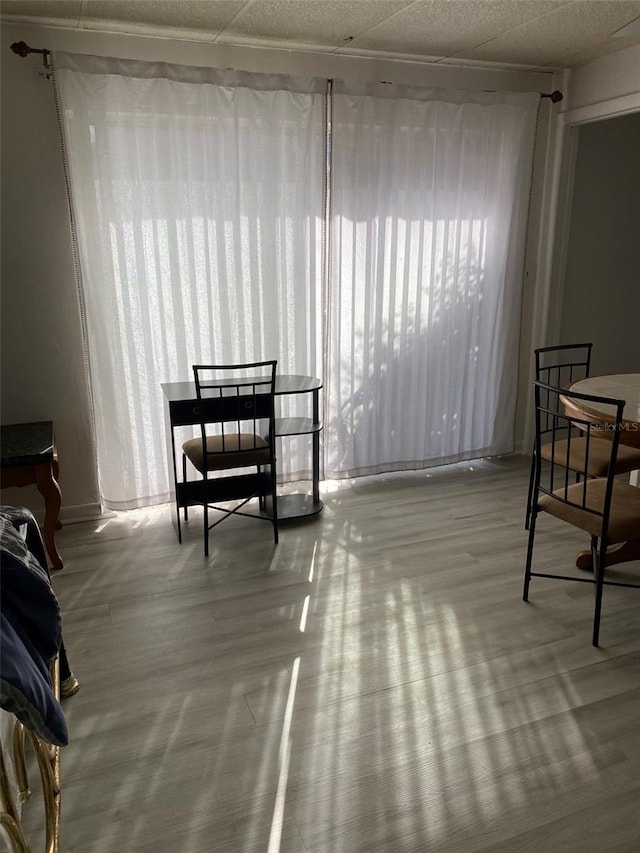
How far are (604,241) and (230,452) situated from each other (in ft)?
10.5

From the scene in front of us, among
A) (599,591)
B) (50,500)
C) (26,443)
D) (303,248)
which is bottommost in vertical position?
(599,591)

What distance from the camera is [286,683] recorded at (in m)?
2.33

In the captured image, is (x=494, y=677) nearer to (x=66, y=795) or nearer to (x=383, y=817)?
(x=383, y=817)

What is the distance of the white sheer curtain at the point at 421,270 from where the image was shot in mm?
3805

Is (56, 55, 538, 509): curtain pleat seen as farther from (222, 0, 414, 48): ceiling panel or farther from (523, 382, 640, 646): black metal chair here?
(523, 382, 640, 646): black metal chair

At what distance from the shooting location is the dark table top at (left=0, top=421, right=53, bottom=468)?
9.55 feet

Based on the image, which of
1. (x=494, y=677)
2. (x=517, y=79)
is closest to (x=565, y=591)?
(x=494, y=677)

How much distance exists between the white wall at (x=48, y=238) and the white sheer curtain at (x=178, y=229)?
10 centimetres

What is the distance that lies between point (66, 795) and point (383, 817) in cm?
91

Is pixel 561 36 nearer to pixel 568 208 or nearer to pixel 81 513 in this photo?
pixel 568 208

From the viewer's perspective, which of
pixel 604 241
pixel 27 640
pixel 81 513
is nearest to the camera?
pixel 27 640

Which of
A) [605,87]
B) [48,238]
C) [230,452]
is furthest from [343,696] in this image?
[605,87]

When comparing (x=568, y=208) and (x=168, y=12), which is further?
(x=568, y=208)

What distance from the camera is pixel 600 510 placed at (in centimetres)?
252
